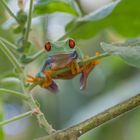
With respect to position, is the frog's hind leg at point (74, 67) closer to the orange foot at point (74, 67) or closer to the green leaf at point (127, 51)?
the orange foot at point (74, 67)

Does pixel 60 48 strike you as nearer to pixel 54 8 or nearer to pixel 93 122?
pixel 93 122

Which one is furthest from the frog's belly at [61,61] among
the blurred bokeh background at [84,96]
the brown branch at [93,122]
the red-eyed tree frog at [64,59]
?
the blurred bokeh background at [84,96]

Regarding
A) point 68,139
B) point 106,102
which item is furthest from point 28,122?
point 68,139

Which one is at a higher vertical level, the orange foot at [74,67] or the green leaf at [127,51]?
the green leaf at [127,51]

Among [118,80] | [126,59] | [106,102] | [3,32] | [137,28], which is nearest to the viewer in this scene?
[126,59]

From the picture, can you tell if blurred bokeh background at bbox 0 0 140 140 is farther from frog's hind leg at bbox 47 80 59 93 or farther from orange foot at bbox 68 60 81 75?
orange foot at bbox 68 60 81 75

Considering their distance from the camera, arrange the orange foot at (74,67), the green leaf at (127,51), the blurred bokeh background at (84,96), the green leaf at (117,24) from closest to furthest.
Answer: the green leaf at (127,51) < the orange foot at (74,67) < the green leaf at (117,24) < the blurred bokeh background at (84,96)

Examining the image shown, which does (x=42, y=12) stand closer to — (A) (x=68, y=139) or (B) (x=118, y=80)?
(A) (x=68, y=139)
